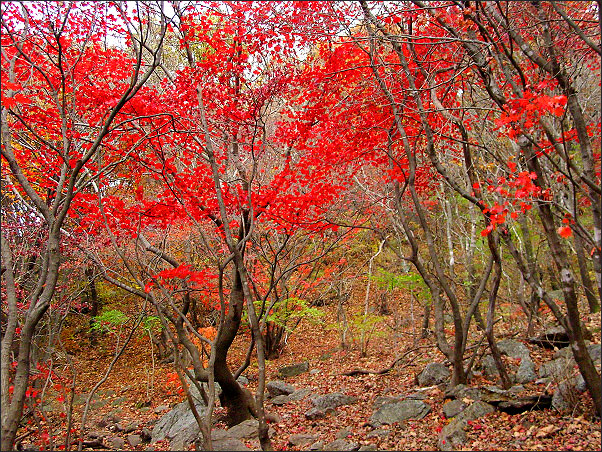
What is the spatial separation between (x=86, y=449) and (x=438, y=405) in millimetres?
6248

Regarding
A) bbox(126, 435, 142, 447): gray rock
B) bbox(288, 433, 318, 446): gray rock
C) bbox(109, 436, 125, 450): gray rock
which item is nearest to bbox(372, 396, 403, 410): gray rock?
bbox(288, 433, 318, 446): gray rock

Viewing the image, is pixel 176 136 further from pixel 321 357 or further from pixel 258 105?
pixel 321 357

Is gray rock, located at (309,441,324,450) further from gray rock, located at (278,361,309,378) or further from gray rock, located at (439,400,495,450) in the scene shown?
gray rock, located at (278,361,309,378)

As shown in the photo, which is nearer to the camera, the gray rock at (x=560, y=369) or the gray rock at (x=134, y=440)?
the gray rock at (x=560, y=369)

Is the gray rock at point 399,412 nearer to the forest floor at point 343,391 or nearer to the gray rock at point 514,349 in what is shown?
the forest floor at point 343,391

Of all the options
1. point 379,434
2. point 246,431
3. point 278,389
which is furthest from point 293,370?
point 379,434

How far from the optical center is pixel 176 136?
287 inches

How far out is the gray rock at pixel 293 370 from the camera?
10484mm

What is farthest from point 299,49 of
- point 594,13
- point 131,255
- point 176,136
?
point 131,255

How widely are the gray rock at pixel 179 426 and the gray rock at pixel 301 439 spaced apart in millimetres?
1637

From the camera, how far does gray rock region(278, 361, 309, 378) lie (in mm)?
10484

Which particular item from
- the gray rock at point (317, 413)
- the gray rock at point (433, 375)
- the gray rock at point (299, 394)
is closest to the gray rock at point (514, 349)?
the gray rock at point (433, 375)

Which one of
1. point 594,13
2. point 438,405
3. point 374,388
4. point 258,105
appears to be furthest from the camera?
point 374,388

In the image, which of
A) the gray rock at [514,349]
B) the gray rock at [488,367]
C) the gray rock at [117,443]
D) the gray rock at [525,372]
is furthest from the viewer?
the gray rock at [117,443]
